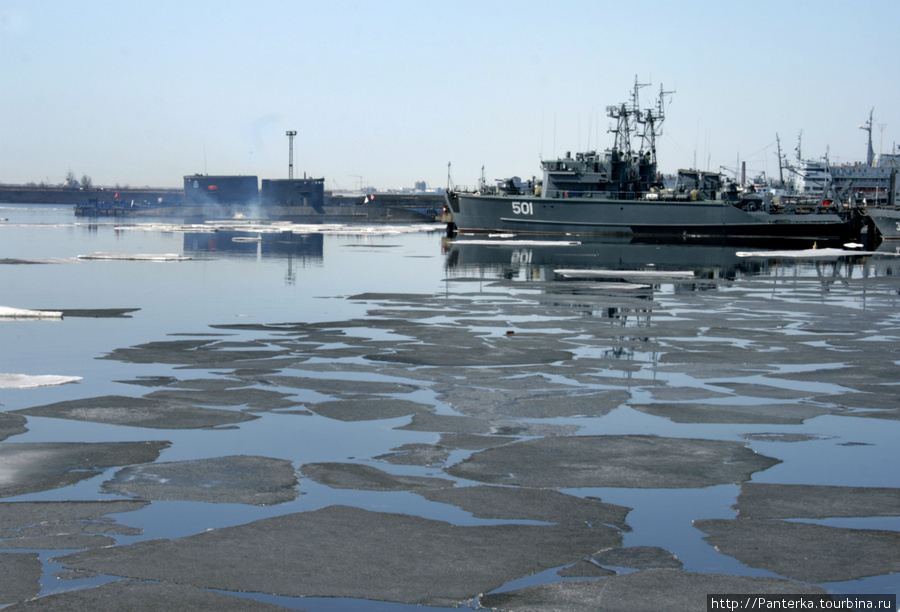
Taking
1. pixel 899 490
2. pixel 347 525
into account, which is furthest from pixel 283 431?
pixel 899 490

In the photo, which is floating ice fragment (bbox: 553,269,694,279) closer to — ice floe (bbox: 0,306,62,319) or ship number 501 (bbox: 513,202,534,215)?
ice floe (bbox: 0,306,62,319)

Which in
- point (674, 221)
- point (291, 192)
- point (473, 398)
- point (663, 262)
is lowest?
point (473, 398)

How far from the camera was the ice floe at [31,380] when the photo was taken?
1203cm

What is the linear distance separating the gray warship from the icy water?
4337cm

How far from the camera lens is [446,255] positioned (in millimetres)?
46156

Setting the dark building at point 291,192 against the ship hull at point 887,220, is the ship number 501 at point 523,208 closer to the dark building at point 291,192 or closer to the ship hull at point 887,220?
the ship hull at point 887,220

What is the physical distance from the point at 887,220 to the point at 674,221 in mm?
17577

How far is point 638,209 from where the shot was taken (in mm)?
69938

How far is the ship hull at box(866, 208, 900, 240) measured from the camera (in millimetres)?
74188

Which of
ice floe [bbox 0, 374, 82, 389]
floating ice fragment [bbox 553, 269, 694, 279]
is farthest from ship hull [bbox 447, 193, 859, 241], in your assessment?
ice floe [bbox 0, 374, 82, 389]

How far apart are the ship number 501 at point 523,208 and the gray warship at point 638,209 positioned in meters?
0.04

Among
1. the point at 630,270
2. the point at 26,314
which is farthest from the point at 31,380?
the point at 630,270

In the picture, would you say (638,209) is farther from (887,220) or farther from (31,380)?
(31,380)

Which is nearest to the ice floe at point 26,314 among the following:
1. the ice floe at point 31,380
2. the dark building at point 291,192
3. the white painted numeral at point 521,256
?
the ice floe at point 31,380
